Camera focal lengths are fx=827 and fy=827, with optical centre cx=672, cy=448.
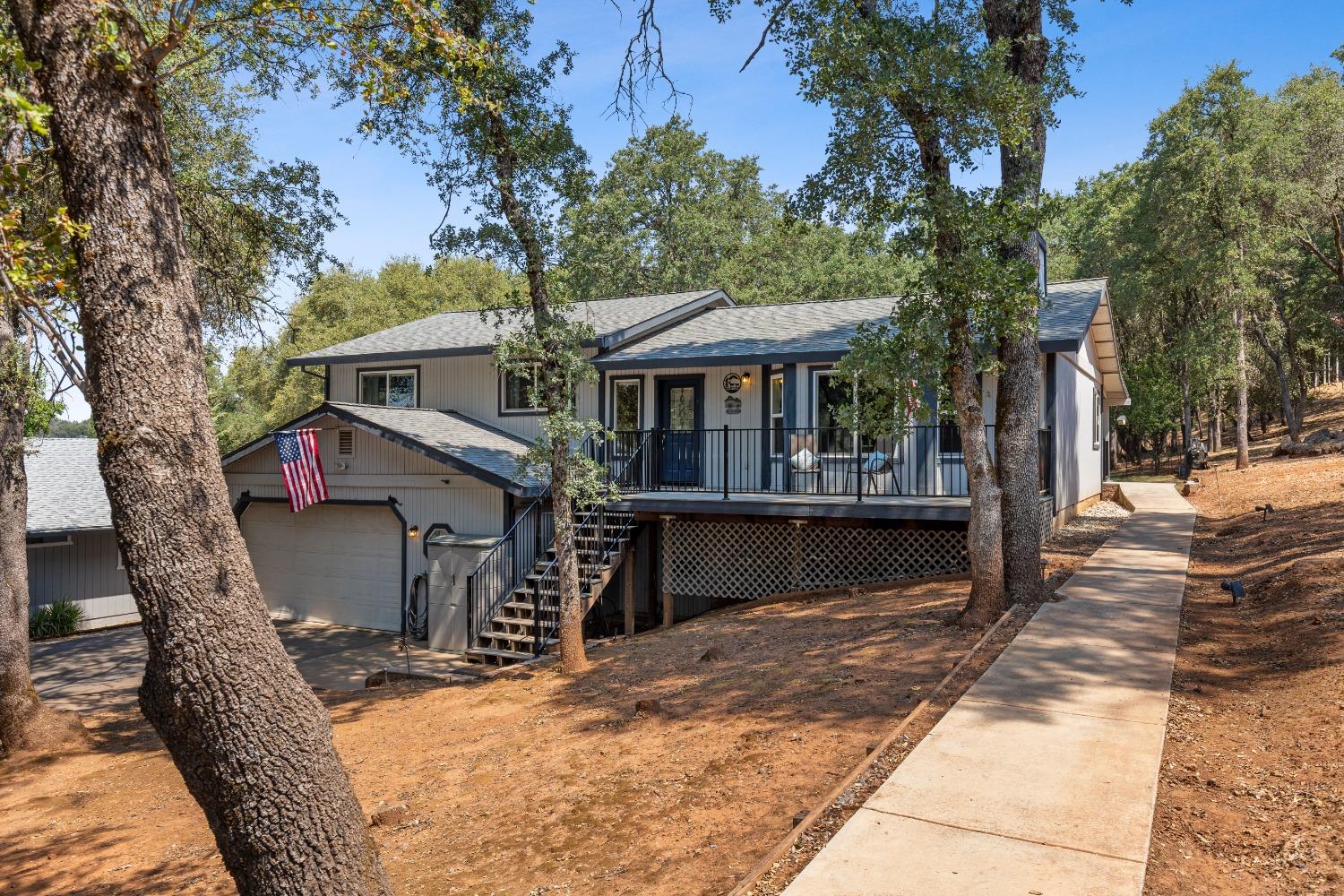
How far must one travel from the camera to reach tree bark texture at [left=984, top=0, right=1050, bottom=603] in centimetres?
859

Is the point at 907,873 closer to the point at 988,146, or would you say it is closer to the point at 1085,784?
the point at 1085,784

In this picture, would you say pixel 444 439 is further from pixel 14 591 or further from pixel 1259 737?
pixel 1259 737

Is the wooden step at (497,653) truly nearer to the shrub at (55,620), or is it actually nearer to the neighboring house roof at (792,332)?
the neighboring house roof at (792,332)

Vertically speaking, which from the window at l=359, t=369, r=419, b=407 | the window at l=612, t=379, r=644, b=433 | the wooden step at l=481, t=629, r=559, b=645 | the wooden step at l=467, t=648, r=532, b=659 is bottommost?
the wooden step at l=467, t=648, r=532, b=659

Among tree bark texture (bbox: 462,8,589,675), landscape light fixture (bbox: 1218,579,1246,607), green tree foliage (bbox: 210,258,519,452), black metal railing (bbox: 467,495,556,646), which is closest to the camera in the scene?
landscape light fixture (bbox: 1218,579,1246,607)

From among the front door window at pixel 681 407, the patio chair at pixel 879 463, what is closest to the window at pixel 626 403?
the front door window at pixel 681 407

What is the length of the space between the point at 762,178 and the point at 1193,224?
17.8 metres

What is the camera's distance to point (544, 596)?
40.1 ft

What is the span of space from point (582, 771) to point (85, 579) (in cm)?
1611

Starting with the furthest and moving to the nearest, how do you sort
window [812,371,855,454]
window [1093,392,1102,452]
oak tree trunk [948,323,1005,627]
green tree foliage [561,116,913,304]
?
green tree foliage [561,116,913,304]
window [1093,392,1102,452]
window [812,371,855,454]
oak tree trunk [948,323,1005,627]

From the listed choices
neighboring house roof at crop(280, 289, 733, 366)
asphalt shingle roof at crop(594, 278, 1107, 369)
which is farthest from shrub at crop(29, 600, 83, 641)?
asphalt shingle roof at crop(594, 278, 1107, 369)

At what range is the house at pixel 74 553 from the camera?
16.5 metres

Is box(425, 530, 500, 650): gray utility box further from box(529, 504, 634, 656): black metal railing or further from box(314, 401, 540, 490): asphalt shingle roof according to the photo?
box(314, 401, 540, 490): asphalt shingle roof

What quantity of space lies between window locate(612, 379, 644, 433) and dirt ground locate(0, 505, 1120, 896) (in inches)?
272
